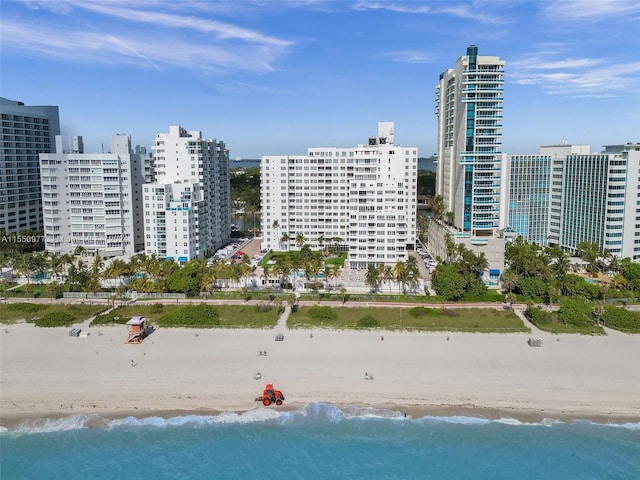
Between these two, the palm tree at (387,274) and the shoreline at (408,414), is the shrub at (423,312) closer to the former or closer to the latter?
the palm tree at (387,274)

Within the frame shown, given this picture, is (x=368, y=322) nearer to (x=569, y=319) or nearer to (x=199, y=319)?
(x=199, y=319)

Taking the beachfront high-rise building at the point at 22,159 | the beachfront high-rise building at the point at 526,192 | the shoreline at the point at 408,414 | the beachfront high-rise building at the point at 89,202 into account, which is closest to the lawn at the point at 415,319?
the shoreline at the point at 408,414

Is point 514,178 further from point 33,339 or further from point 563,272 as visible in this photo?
point 33,339

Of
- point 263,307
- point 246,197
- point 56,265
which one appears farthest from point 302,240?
point 246,197

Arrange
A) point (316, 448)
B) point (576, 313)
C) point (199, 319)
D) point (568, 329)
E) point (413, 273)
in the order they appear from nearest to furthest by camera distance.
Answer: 1. point (316, 448)
2. point (568, 329)
3. point (576, 313)
4. point (199, 319)
5. point (413, 273)

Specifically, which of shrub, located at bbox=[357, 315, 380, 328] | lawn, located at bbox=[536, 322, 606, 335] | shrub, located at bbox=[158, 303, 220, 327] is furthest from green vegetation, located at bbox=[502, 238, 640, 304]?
shrub, located at bbox=[158, 303, 220, 327]

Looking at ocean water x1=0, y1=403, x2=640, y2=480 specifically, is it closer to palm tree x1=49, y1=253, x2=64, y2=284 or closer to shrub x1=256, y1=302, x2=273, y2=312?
shrub x1=256, y1=302, x2=273, y2=312
